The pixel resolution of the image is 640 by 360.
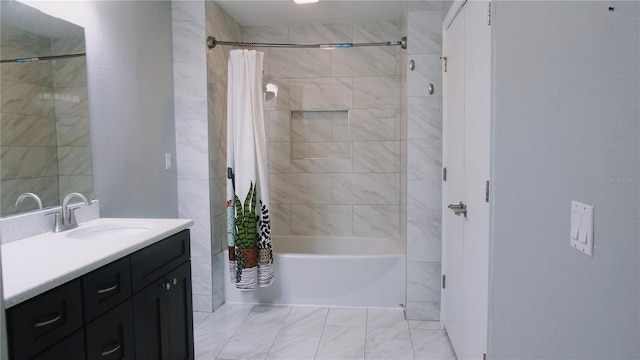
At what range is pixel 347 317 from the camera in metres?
2.96

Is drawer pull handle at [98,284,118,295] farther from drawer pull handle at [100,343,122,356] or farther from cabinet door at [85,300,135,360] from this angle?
drawer pull handle at [100,343,122,356]

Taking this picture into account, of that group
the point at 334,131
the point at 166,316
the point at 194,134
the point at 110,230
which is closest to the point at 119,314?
A: the point at 166,316

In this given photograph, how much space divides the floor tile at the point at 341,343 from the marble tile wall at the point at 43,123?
160 centimetres

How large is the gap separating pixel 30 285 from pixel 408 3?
2.63m

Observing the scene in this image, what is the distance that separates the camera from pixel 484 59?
1.70 meters

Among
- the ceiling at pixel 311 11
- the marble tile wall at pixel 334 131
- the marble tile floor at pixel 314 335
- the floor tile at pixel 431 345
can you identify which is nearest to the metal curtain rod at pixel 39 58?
the ceiling at pixel 311 11

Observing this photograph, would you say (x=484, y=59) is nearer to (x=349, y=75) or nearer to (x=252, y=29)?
(x=349, y=75)

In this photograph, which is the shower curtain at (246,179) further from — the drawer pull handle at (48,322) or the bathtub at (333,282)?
the drawer pull handle at (48,322)

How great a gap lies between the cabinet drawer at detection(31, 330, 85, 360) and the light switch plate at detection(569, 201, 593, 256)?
4.58ft

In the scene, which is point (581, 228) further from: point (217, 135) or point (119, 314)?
point (217, 135)

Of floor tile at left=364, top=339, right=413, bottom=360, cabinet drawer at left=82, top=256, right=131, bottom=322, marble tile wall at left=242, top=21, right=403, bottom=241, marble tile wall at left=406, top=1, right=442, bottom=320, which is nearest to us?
cabinet drawer at left=82, top=256, right=131, bottom=322

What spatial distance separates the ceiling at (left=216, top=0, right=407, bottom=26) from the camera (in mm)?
3166

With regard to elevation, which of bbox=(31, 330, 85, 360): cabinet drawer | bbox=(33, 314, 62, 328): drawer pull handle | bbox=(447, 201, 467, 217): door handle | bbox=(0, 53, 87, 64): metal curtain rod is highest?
bbox=(0, 53, 87, 64): metal curtain rod

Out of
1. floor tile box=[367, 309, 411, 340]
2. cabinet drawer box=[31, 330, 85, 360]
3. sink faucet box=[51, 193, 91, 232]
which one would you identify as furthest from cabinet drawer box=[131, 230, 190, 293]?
floor tile box=[367, 309, 411, 340]
